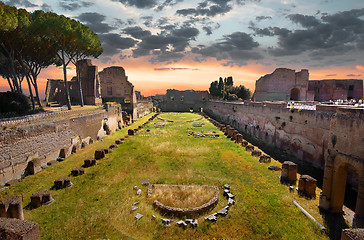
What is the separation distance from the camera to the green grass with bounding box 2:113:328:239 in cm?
588

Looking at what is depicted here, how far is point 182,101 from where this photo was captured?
163 feet

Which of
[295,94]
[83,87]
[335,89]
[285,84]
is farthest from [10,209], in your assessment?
[295,94]

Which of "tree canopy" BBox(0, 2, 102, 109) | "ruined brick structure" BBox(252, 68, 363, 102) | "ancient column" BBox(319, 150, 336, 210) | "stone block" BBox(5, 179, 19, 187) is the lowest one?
"stone block" BBox(5, 179, 19, 187)

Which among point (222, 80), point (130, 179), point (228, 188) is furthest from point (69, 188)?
point (222, 80)

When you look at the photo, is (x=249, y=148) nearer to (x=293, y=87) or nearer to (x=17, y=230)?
(x=17, y=230)

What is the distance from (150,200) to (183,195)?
54.7 inches

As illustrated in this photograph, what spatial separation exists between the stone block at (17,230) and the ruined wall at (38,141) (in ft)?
24.7

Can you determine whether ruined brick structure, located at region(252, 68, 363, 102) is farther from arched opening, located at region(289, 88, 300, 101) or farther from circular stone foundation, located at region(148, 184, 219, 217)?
circular stone foundation, located at region(148, 184, 219, 217)

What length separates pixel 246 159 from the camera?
12.3 meters

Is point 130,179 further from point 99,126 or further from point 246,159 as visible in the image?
point 99,126

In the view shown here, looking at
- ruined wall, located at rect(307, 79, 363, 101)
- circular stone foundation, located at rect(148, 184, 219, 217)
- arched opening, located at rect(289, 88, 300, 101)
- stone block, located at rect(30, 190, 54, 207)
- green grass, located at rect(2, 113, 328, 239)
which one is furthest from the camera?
arched opening, located at rect(289, 88, 300, 101)

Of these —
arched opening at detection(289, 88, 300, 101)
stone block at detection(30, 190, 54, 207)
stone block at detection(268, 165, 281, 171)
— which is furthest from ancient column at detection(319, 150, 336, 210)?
arched opening at detection(289, 88, 300, 101)

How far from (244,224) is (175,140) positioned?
38.5 ft

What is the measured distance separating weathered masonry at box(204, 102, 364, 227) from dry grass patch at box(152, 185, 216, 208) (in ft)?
14.3
